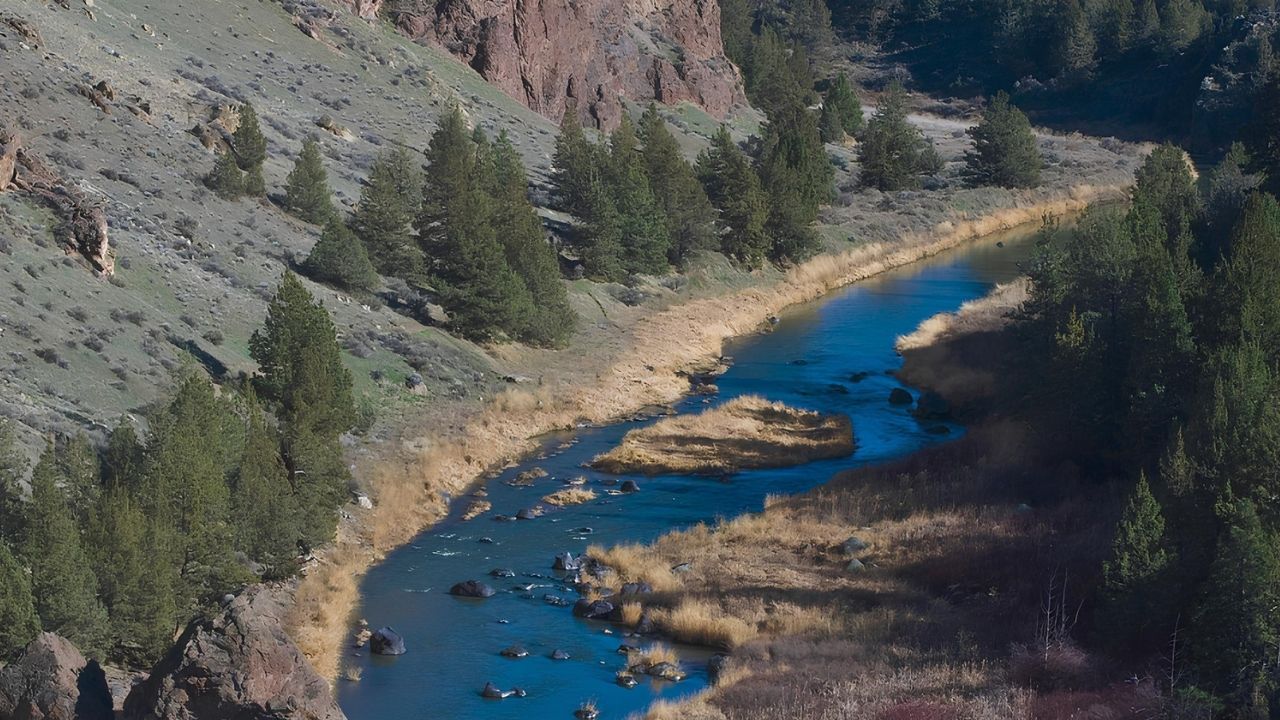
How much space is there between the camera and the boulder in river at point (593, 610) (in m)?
33.0

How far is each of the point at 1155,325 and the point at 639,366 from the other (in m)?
22.6

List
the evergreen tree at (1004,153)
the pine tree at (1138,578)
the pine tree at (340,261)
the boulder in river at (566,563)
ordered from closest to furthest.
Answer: the pine tree at (1138,578)
the boulder in river at (566,563)
the pine tree at (340,261)
the evergreen tree at (1004,153)

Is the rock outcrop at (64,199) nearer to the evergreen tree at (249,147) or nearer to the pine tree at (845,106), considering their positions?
the evergreen tree at (249,147)

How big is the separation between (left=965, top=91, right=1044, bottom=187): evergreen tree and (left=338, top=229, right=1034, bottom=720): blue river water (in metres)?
36.5

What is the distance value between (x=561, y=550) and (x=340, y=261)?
18965mm

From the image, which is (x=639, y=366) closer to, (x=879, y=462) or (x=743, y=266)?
(x=879, y=462)

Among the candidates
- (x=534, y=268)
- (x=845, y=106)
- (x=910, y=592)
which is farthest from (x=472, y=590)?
(x=845, y=106)

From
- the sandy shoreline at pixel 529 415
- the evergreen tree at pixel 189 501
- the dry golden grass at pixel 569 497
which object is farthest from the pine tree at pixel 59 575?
the dry golden grass at pixel 569 497

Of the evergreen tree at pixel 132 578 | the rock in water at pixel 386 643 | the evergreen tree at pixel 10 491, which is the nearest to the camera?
the evergreen tree at pixel 10 491

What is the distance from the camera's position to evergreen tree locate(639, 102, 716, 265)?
70.6 metres

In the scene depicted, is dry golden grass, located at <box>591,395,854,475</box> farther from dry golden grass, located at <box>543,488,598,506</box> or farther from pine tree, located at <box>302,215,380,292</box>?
pine tree, located at <box>302,215,380,292</box>

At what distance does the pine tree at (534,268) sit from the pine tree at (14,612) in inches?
1205

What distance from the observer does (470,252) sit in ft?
173

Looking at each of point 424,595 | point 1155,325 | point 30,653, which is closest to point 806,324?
point 1155,325
